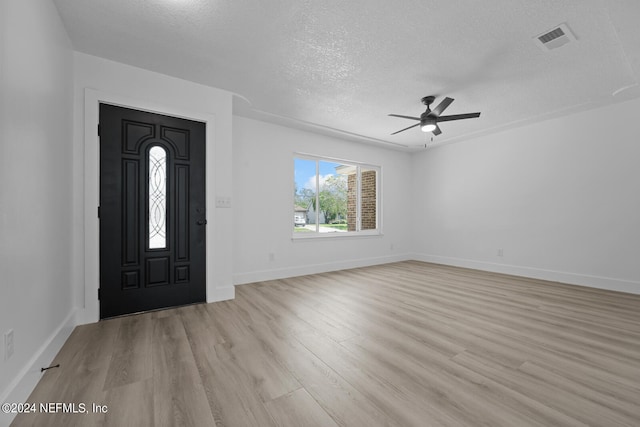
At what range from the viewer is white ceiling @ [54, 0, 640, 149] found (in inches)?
82.7

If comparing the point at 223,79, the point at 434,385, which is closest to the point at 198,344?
the point at 434,385

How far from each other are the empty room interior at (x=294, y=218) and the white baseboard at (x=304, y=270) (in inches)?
2.1

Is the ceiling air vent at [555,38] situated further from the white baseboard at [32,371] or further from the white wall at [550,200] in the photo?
the white baseboard at [32,371]

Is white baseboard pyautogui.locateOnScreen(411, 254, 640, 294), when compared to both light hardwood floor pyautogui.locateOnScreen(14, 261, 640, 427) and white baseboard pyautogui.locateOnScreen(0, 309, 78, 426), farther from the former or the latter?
white baseboard pyautogui.locateOnScreen(0, 309, 78, 426)

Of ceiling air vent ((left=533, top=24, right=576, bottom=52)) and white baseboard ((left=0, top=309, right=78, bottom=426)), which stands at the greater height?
ceiling air vent ((left=533, top=24, right=576, bottom=52))

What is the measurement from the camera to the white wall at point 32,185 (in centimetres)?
136

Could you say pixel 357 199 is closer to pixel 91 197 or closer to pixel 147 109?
pixel 147 109

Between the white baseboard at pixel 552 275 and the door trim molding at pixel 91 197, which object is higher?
the door trim molding at pixel 91 197

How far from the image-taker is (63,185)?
2281 mm

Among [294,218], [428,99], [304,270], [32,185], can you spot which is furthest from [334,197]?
[32,185]

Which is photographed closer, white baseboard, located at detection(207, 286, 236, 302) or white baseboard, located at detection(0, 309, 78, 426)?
white baseboard, located at detection(0, 309, 78, 426)

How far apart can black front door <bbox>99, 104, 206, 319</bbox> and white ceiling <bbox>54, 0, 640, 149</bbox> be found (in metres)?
0.73

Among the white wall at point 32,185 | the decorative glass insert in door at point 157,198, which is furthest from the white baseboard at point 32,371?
the decorative glass insert in door at point 157,198

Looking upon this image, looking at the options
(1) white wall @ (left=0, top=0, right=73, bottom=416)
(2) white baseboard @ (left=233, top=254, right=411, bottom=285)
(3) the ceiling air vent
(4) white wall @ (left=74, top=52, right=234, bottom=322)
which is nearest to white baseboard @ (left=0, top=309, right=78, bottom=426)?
(1) white wall @ (left=0, top=0, right=73, bottom=416)
